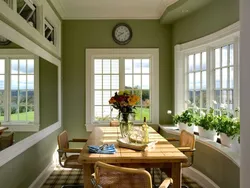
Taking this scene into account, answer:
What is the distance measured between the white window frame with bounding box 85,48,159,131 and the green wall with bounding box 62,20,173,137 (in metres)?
0.08

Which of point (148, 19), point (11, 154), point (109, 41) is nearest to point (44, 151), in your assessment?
point (11, 154)

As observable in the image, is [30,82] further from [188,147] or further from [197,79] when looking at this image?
[197,79]

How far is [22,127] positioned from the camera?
2.77 meters

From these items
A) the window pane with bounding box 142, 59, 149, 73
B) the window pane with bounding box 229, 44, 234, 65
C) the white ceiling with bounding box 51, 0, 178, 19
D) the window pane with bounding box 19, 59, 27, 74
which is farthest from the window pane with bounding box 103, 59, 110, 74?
the window pane with bounding box 229, 44, 234, 65

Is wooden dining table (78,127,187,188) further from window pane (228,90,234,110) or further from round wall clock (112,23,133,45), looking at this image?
round wall clock (112,23,133,45)

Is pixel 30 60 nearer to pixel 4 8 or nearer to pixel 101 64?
pixel 4 8

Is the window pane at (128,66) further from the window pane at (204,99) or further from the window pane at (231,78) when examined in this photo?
the window pane at (231,78)

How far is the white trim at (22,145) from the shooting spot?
89.7 inches

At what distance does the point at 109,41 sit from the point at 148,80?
1120 millimetres

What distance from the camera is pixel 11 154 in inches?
95.8

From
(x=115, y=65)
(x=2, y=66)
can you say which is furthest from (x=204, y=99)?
(x=2, y=66)

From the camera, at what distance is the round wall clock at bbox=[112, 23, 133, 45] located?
4.99 m

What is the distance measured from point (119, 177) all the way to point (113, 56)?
3.50m

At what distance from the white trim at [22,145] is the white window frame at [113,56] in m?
1.13
